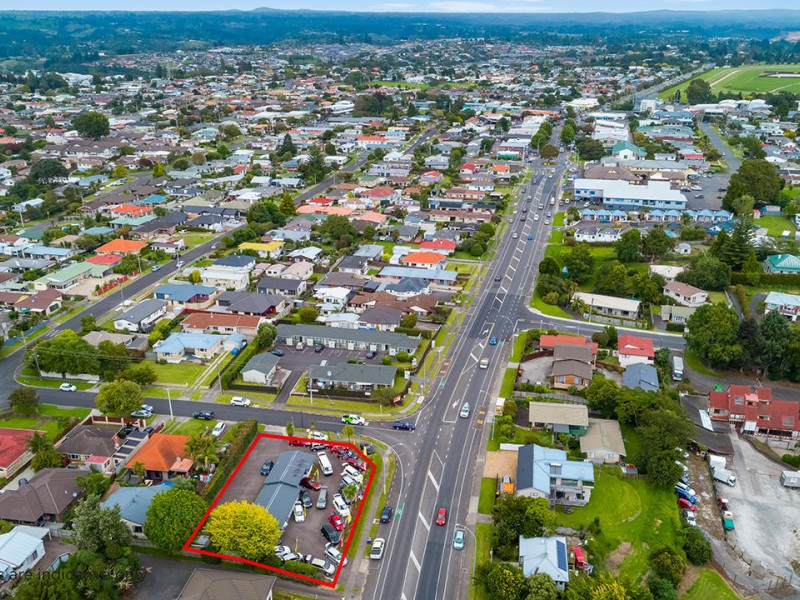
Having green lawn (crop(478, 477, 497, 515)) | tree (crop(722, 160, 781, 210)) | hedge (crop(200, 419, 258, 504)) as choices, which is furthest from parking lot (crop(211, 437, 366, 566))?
tree (crop(722, 160, 781, 210))

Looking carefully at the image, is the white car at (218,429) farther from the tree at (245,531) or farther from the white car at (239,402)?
the tree at (245,531)

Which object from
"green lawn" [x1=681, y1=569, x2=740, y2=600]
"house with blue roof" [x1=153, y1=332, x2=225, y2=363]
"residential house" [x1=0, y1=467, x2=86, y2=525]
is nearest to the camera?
"green lawn" [x1=681, y1=569, x2=740, y2=600]

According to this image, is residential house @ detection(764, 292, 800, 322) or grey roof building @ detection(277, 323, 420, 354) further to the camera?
residential house @ detection(764, 292, 800, 322)

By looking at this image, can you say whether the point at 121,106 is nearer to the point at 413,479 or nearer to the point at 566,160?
the point at 566,160

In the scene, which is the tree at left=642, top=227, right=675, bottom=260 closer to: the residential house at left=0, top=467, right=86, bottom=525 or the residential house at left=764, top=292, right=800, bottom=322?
the residential house at left=764, top=292, right=800, bottom=322

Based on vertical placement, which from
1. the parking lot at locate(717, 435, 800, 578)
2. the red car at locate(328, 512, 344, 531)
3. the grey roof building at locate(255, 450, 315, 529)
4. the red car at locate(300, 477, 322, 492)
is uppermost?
the grey roof building at locate(255, 450, 315, 529)

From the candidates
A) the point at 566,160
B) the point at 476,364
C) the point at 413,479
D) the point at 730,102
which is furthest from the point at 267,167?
the point at 730,102
